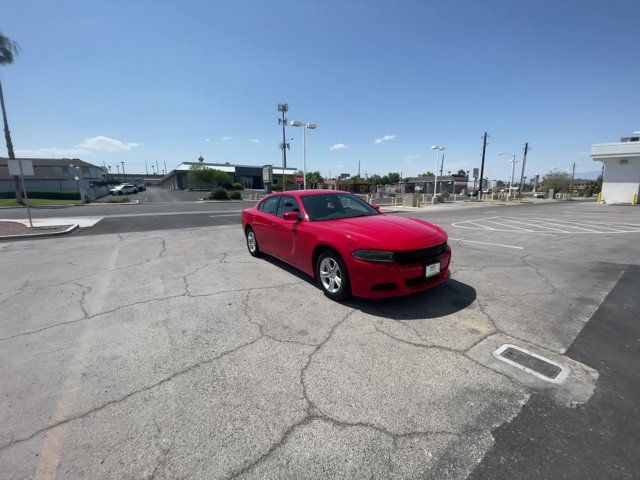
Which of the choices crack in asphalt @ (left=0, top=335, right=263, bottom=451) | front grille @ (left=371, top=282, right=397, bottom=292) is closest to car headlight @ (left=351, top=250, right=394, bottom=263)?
front grille @ (left=371, top=282, right=397, bottom=292)

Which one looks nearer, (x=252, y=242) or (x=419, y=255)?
(x=419, y=255)

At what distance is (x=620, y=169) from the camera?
1154 inches

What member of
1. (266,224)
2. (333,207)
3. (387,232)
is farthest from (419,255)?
(266,224)

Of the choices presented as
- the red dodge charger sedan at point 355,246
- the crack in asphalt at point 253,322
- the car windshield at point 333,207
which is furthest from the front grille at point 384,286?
the car windshield at point 333,207

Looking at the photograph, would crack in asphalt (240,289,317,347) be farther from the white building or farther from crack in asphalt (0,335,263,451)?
the white building

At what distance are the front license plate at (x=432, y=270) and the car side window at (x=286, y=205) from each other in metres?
2.28

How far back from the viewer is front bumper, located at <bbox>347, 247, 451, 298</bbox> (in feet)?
12.1

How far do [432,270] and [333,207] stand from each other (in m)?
1.96

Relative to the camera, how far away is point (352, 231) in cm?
405

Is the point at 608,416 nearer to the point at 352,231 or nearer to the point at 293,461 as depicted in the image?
the point at 293,461

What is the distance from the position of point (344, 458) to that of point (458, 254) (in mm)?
6280

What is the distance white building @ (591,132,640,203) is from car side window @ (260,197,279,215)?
123 ft

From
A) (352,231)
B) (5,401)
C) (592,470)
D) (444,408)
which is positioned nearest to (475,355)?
(444,408)

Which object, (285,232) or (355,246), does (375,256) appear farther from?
(285,232)
